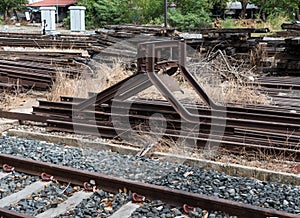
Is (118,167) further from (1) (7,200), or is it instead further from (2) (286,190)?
(2) (286,190)

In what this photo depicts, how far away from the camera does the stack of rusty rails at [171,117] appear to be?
6.36m

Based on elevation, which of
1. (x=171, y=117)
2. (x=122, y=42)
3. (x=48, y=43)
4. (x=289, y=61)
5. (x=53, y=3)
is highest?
(x=53, y=3)

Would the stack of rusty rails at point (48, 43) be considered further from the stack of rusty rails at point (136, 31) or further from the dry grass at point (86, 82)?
the dry grass at point (86, 82)

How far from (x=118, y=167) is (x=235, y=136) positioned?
6.37ft

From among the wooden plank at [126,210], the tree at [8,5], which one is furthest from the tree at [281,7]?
the wooden plank at [126,210]

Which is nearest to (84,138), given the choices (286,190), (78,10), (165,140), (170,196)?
(165,140)

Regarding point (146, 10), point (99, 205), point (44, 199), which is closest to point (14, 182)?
point (44, 199)

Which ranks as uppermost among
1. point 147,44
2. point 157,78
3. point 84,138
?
point 147,44

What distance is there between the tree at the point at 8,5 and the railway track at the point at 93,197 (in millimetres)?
52287

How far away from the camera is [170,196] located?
444 centimetres

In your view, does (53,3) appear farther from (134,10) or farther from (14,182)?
(14,182)

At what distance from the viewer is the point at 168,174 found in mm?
5414

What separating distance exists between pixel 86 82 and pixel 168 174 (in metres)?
5.06

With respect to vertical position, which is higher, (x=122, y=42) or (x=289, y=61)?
(x=122, y=42)
